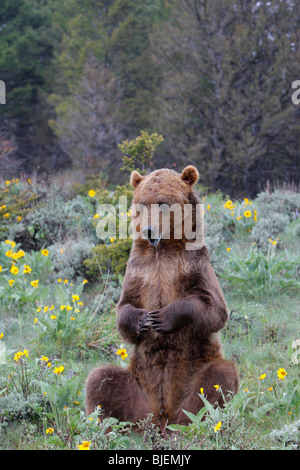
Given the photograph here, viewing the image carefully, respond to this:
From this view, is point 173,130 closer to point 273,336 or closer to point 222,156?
point 222,156

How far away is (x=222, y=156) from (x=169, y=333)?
18760mm

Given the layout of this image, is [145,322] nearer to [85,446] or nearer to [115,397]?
[115,397]

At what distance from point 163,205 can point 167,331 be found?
2.62ft

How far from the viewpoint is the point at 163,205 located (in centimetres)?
356

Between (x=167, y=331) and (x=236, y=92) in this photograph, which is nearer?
(x=167, y=331)

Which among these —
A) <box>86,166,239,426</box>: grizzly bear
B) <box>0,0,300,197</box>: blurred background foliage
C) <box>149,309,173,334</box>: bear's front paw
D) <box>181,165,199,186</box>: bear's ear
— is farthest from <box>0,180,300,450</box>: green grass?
<box>0,0,300,197</box>: blurred background foliage

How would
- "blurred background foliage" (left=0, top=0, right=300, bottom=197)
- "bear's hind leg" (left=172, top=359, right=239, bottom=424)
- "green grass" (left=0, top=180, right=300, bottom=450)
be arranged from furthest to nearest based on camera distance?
"blurred background foliage" (left=0, top=0, right=300, bottom=197) → "bear's hind leg" (left=172, top=359, right=239, bottom=424) → "green grass" (left=0, top=180, right=300, bottom=450)

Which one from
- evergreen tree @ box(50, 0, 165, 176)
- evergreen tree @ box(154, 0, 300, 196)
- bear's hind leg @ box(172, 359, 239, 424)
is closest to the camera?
bear's hind leg @ box(172, 359, 239, 424)

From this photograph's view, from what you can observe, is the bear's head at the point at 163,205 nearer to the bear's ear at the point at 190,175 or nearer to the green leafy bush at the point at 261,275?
the bear's ear at the point at 190,175

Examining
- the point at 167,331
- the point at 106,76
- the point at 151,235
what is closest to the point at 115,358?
the point at 167,331

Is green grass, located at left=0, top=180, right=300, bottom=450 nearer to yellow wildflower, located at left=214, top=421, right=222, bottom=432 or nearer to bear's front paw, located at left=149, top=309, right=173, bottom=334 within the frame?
yellow wildflower, located at left=214, top=421, right=222, bottom=432

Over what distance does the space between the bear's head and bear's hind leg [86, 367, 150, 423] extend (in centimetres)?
93

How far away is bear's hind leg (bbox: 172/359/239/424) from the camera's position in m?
3.45

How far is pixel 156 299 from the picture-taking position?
12.0 feet
